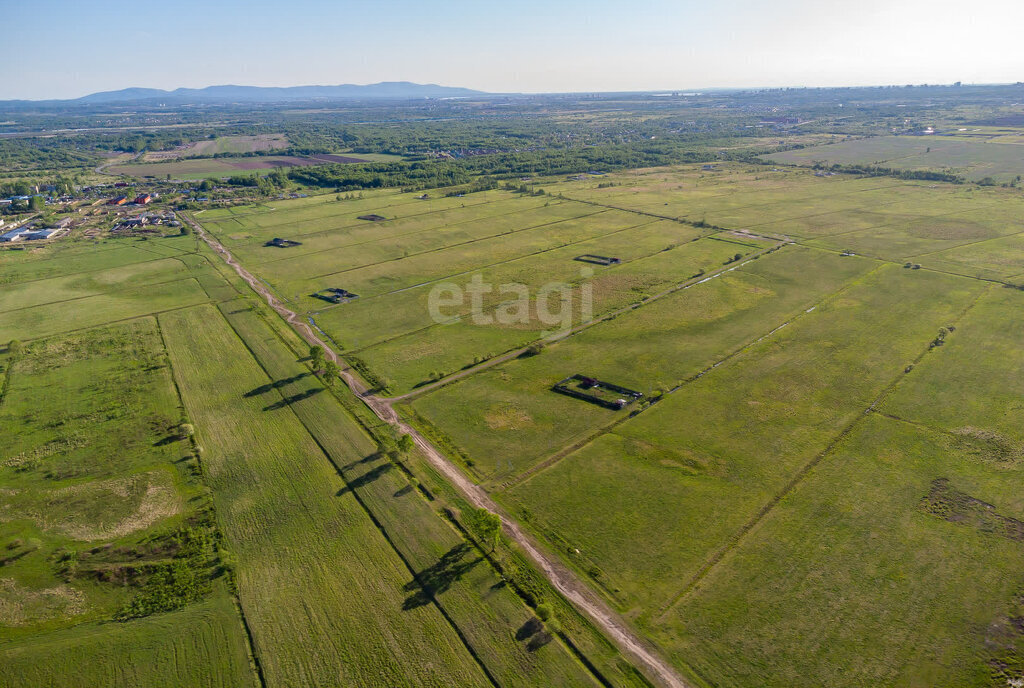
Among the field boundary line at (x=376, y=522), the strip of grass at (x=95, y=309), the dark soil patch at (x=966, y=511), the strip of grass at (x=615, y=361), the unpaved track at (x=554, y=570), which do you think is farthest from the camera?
the strip of grass at (x=95, y=309)

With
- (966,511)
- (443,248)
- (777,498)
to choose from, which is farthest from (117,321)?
(966,511)

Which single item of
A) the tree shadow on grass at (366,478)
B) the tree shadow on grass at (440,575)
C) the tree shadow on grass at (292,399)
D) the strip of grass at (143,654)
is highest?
the tree shadow on grass at (292,399)

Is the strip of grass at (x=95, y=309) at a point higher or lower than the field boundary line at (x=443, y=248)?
lower

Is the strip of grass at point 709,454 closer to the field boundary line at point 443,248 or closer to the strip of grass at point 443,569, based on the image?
the strip of grass at point 443,569

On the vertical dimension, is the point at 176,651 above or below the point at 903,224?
below

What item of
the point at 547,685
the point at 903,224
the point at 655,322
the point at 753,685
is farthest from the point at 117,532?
the point at 903,224

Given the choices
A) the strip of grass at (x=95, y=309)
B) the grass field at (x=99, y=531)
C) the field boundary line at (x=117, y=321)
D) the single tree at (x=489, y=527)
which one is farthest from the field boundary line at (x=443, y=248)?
the single tree at (x=489, y=527)

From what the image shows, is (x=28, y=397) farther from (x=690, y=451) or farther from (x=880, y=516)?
(x=880, y=516)
